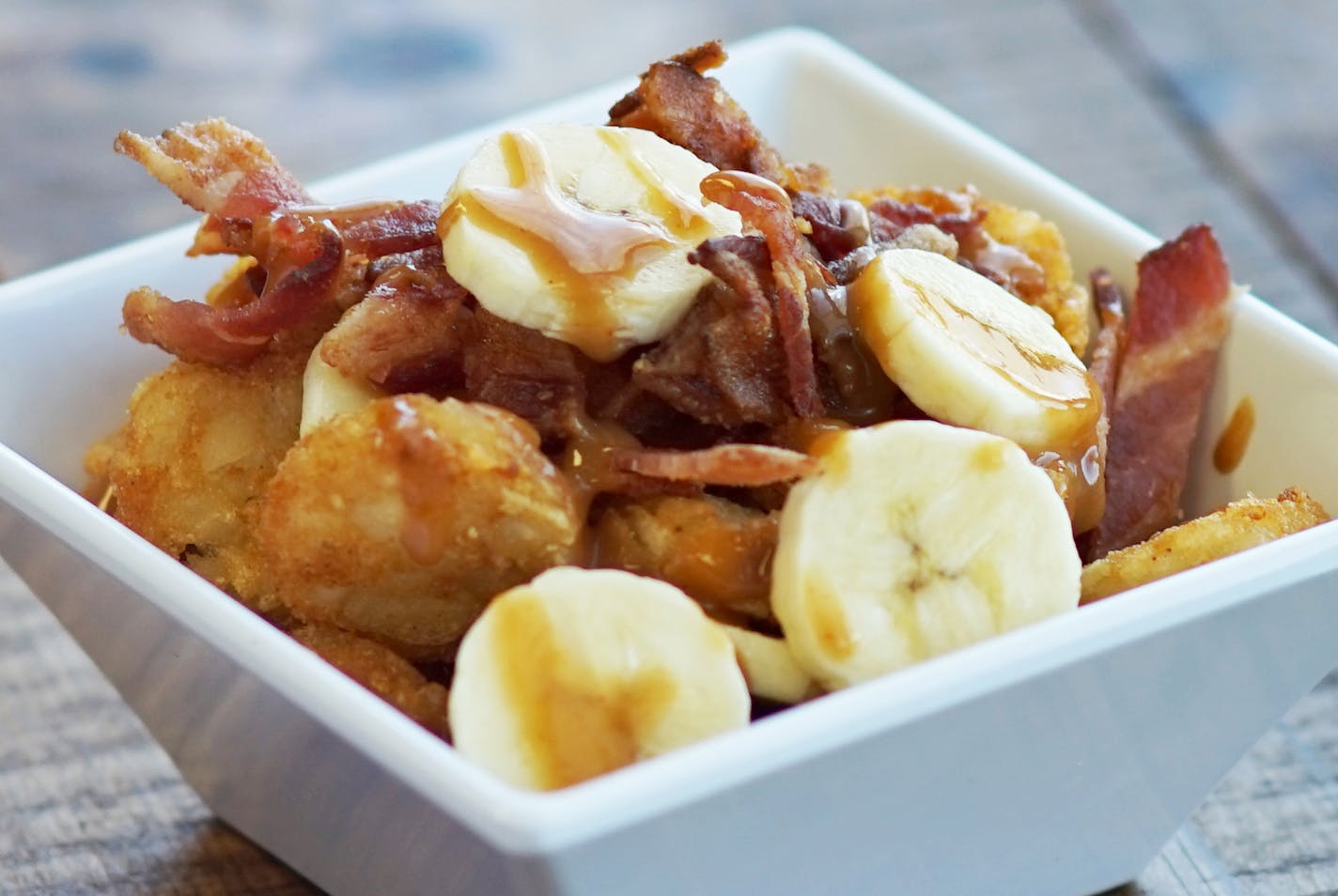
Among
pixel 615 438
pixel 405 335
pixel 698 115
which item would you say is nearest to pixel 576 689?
pixel 615 438

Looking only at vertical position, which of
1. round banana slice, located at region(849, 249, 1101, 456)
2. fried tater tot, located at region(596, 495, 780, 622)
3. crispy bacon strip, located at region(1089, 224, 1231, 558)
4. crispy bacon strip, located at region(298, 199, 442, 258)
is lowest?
crispy bacon strip, located at region(1089, 224, 1231, 558)

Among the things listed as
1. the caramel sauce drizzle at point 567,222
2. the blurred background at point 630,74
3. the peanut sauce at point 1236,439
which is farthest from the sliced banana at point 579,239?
the blurred background at point 630,74

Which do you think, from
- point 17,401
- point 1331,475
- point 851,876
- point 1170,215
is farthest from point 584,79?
point 851,876

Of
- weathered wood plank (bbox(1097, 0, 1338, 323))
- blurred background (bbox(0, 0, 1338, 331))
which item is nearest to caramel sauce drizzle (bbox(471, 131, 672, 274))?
blurred background (bbox(0, 0, 1338, 331))

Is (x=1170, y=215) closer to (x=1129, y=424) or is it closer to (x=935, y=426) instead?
(x=1129, y=424)

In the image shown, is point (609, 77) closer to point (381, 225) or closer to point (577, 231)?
point (381, 225)

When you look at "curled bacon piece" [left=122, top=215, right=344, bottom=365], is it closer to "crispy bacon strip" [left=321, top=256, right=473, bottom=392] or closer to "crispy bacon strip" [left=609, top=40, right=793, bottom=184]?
"crispy bacon strip" [left=321, top=256, right=473, bottom=392]
